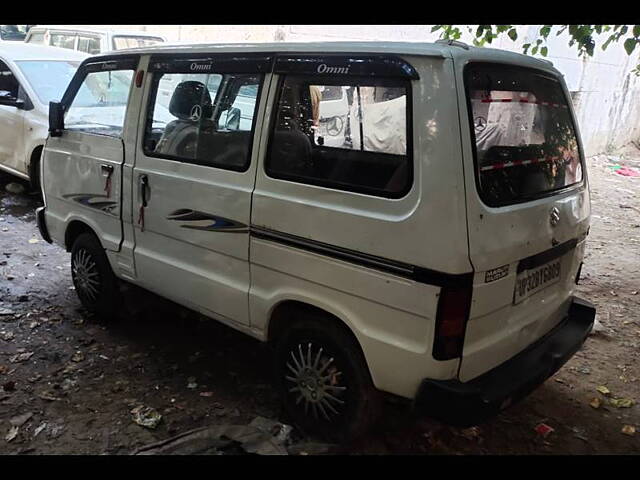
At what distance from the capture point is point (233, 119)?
9.93 ft

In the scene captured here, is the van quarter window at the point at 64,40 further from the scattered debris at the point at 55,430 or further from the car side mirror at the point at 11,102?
the scattered debris at the point at 55,430

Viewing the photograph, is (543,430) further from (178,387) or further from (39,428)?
(39,428)

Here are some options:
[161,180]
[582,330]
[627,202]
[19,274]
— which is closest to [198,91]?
[161,180]

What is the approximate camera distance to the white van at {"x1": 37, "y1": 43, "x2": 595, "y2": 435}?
2.23m

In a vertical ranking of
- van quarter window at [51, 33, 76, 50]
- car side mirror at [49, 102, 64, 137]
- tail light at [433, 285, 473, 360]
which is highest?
van quarter window at [51, 33, 76, 50]

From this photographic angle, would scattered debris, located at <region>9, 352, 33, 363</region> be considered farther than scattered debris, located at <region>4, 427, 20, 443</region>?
Yes

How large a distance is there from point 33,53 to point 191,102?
542cm

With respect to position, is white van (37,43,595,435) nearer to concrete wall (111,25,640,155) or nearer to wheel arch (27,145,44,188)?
wheel arch (27,145,44,188)

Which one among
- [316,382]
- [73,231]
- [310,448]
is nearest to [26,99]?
[73,231]

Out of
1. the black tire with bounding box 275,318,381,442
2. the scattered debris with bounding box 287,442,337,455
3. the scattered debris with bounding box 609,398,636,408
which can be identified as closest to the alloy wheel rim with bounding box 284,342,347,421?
the black tire with bounding box 275,318,381,442

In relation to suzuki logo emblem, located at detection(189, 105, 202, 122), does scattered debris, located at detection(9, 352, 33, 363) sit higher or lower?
lower

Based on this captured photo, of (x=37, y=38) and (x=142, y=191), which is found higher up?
(x=37, y=38)

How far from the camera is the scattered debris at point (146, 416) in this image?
299cm

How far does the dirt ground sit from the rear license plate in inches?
37.2
